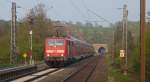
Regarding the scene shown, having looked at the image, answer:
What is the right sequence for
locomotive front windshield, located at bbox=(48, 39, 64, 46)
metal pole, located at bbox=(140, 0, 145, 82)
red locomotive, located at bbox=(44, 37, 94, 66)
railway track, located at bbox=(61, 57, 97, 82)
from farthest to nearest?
1. locomotive front windshield, located at bbox=(48, 39, 64, 46)
2. red locomotive, located at bbox=(44, 37, 94, 66)
3. railway track, located at bbox=(61, 57, 97, 82)
4. metal pole, located at bbox=(140, 0, 145, 82)

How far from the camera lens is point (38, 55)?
63.5 m

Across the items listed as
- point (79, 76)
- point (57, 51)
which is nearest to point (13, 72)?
point (79, 76)

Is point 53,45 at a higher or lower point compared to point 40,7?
lower

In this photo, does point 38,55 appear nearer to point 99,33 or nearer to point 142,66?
point 142,66

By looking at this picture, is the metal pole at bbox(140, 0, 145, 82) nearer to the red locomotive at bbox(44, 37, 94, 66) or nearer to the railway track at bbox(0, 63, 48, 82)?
the railway track at bbox(0, 63, 48, 82)

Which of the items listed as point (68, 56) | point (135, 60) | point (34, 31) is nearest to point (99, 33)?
point (34, 31)

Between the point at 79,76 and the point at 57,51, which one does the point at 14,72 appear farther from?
the point at 57,51

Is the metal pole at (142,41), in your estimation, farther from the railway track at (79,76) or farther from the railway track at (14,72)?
the railway track at (79,76)

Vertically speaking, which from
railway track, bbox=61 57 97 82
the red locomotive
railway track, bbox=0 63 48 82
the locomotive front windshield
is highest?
the locomotive front windshield

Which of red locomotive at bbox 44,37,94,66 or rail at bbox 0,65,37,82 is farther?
red locomotive at bbox 44,37,94,66

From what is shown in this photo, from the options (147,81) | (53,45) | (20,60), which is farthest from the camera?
(20,60)

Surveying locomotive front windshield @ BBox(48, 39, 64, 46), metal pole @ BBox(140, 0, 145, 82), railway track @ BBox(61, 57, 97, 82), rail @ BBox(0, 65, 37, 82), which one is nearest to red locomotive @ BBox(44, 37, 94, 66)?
locomotive front windshield @ BBox(48, 39, 64, 46)

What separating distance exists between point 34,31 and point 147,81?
36.6 meters

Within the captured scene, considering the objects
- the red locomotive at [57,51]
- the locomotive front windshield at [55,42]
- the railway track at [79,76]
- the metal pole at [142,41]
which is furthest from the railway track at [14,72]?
the metal pole at [142,41]
